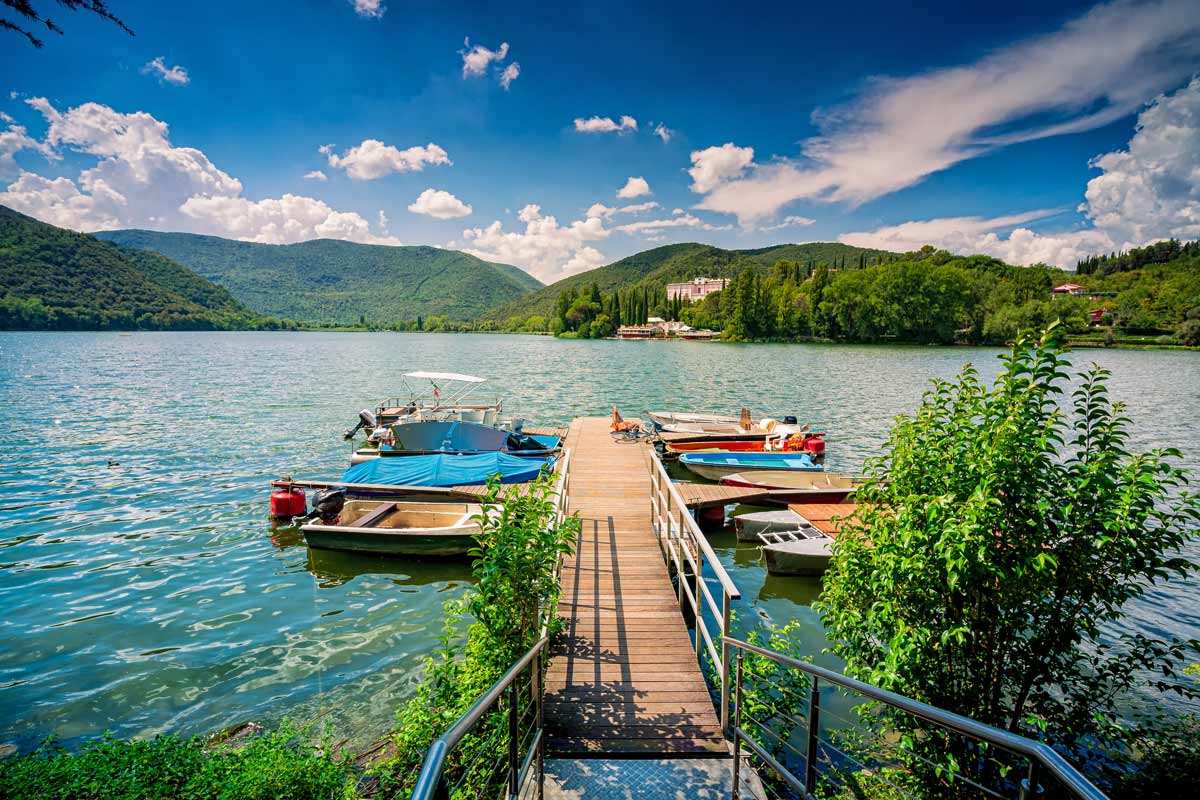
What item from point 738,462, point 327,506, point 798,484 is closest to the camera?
point 327,506

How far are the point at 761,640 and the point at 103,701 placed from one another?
1020cm

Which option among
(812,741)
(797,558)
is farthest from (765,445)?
(812,741)

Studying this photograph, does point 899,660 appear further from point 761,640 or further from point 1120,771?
point 761,640

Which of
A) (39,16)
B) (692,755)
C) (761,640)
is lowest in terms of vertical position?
(761,640)

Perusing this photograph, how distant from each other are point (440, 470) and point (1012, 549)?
13.5m

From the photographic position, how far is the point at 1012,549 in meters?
3.95

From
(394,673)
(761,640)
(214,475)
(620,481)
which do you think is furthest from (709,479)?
(214,475)

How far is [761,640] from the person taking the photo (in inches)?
358

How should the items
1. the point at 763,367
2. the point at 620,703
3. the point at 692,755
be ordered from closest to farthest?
1. the point at 692,755
2. the point at 620,703
3. the point at 763,367

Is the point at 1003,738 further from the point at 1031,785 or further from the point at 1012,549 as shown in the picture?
the point at 1012,549

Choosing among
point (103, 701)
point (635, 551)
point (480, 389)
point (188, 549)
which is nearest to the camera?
point (103, 701)

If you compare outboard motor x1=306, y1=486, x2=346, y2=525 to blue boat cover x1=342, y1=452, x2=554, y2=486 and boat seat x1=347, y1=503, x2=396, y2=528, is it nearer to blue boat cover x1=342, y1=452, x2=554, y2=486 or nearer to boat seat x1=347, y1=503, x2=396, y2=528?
boat seat x1=347, y1=503, x2=396, y2=528

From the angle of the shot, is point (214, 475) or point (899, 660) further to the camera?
point (214, 475)

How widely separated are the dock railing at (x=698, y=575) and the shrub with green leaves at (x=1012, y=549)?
1131mm
